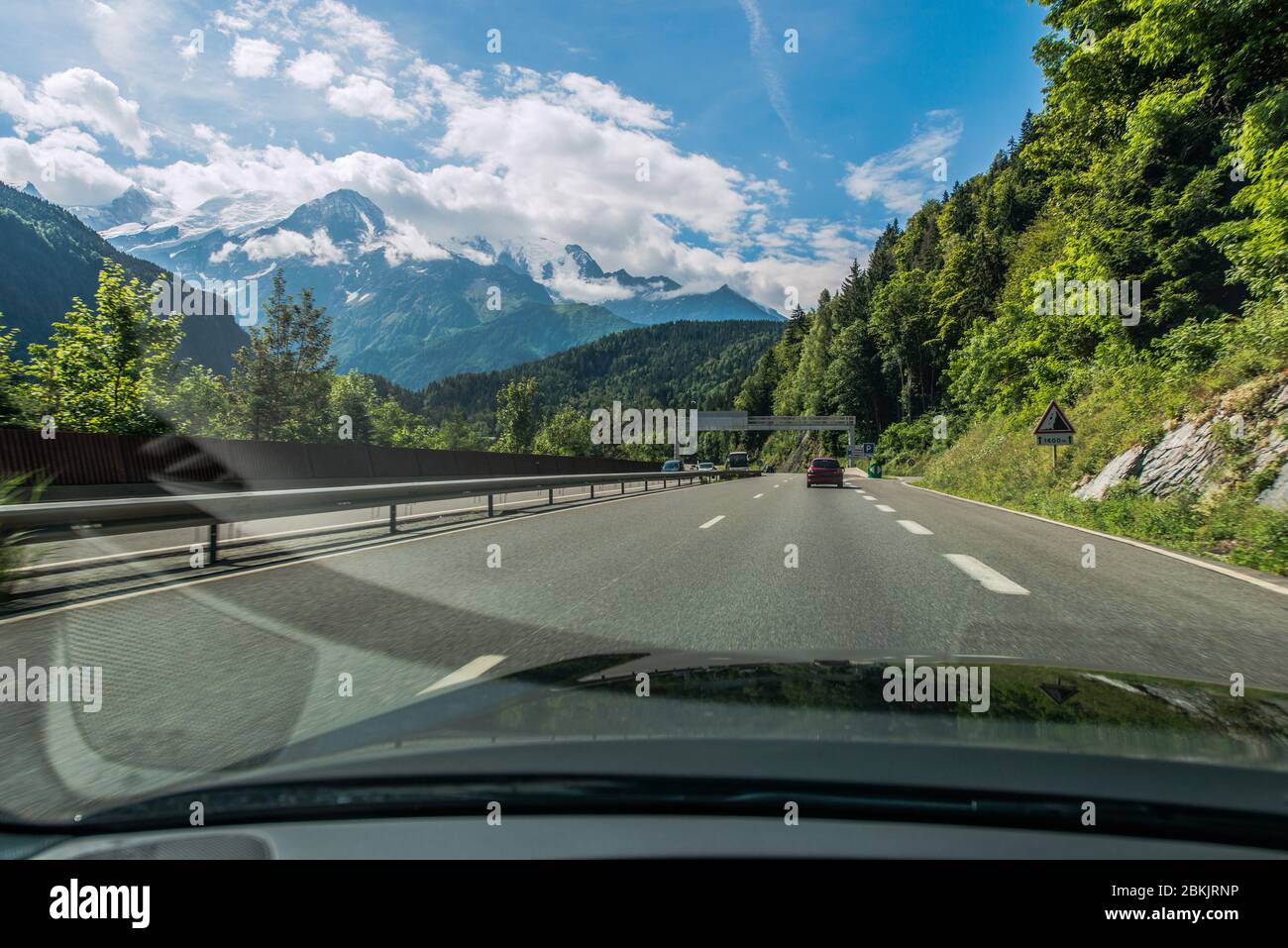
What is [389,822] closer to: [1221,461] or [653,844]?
[653,844]

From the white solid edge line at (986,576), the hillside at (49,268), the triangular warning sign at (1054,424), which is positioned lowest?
the white solid edge line at (986,576)

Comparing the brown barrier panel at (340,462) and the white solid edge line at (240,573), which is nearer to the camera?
the white solid edge line at (240,573)

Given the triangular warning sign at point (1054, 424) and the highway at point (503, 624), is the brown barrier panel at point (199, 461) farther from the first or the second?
the triangular warning sign at point (1054, 424)

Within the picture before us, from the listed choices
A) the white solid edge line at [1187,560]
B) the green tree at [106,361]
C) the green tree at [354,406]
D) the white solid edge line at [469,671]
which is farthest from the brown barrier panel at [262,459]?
the green tree at [354,406]

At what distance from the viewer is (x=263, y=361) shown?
5275cm

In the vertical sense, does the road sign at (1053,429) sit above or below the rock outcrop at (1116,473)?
above

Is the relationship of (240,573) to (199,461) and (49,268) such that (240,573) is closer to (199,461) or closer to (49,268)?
(199,461)

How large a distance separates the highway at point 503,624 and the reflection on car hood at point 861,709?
0.57m

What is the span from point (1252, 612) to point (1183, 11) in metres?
16.0

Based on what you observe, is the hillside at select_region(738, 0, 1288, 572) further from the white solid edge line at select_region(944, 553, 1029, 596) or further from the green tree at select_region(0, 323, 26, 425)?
the green tree at select_region(0, 323, 26, 425)

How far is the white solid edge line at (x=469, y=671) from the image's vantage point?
382 cm

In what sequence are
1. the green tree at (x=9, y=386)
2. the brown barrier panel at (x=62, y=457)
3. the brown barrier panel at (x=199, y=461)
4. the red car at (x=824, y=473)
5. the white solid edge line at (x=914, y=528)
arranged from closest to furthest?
the white solid edge line at (x=914, y=528) < the brown barrier panel at (x=62, y=457) < the brown barrier panel at (x=199, y=461) < the green tree at (x=9, y=386) < the red car at (x=824, y=473)

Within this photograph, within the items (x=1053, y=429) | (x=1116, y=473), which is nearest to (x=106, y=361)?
(x=1053, y=429)

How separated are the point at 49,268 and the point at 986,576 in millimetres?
223042
